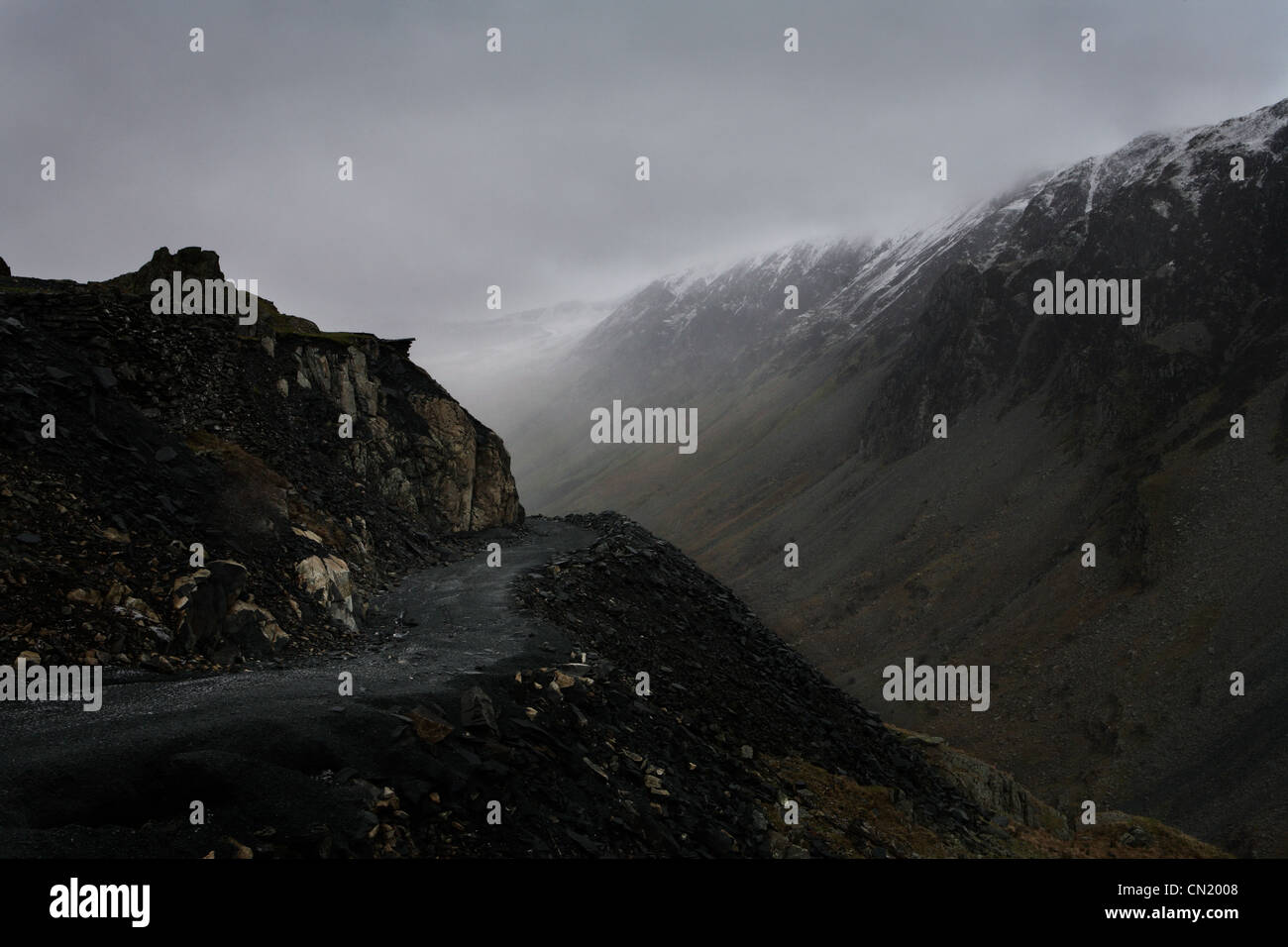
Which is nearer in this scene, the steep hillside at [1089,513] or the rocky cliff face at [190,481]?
the rocky cliff face at [190,481]

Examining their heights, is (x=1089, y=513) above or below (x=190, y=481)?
above

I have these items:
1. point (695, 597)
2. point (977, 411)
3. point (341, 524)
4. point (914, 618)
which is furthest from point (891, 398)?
point (341, 524)

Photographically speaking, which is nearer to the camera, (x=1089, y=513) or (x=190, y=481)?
(x=190, y=481)

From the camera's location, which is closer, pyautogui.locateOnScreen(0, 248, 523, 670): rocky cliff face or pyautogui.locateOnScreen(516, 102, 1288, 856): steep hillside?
pyautogui.locateOnScreen(0, 248, 523, 670): rocky cliff face

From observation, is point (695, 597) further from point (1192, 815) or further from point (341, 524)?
point (1192, 815)
